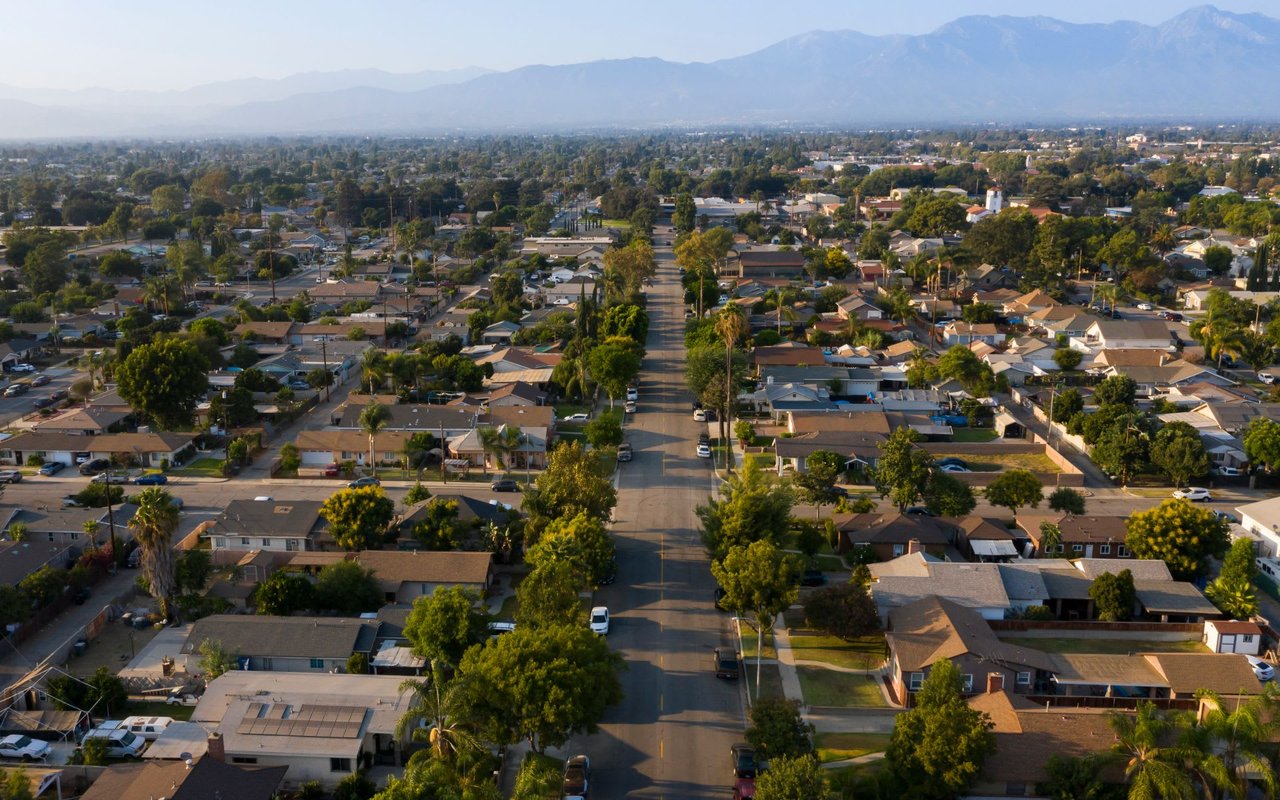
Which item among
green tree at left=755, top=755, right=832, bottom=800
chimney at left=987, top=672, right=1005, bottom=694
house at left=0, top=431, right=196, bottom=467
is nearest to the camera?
green tree at left=755, top=755, right=832, bottom=800

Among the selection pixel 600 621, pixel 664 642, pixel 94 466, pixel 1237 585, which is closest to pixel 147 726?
pixel 600 621

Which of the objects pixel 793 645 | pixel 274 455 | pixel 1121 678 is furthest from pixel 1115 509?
pixel 274 455

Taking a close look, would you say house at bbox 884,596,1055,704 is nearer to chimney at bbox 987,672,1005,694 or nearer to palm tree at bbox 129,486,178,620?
chimney at bbox 987,672,1005,694

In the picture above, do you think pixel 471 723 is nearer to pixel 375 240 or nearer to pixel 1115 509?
pixel 1115 509

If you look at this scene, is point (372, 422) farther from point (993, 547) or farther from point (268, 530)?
point (993, 547)

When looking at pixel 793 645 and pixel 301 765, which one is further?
pixel 793 645

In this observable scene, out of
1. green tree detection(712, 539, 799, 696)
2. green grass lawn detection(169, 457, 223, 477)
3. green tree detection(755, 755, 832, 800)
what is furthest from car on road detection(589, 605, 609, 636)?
green grass lawn detection(169, 457, 223, 477)
